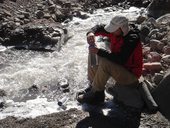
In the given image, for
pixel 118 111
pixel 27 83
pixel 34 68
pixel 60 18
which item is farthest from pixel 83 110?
pixel 60 18

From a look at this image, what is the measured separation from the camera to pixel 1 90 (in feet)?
25.2

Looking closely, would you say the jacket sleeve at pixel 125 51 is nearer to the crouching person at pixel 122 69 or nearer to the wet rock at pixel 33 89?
the crouching person at pixel 122 69

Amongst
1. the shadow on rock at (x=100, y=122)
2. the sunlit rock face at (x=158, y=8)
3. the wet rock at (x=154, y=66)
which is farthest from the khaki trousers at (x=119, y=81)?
the sunlit rock face at (x=158, y=8)

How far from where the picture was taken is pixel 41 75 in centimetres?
844

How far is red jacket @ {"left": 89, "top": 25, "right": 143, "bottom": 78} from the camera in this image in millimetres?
6020

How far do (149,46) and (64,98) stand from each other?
8.82 ft

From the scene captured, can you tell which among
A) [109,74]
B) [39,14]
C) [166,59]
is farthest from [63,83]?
[39,14]

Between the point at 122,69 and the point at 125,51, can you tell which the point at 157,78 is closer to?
the point at 122,69

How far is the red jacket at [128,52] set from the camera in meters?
6.02

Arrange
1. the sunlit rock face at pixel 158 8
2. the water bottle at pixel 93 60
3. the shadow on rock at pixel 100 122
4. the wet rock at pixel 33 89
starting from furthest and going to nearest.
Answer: the sunlit rock face at pixel 158 8 < the wet rock at pixel 33 89 < the water bottle at pixel 93 60 < the shadow on rock at pixel 100 122

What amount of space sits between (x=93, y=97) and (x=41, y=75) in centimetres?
219

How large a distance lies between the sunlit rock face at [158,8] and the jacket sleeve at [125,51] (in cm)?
592

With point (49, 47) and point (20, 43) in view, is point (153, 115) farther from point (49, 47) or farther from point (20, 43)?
point (20, 43)

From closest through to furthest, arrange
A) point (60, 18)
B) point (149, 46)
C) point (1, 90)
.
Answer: point (1, 90) → point (149, 46) → point (60, 18)
